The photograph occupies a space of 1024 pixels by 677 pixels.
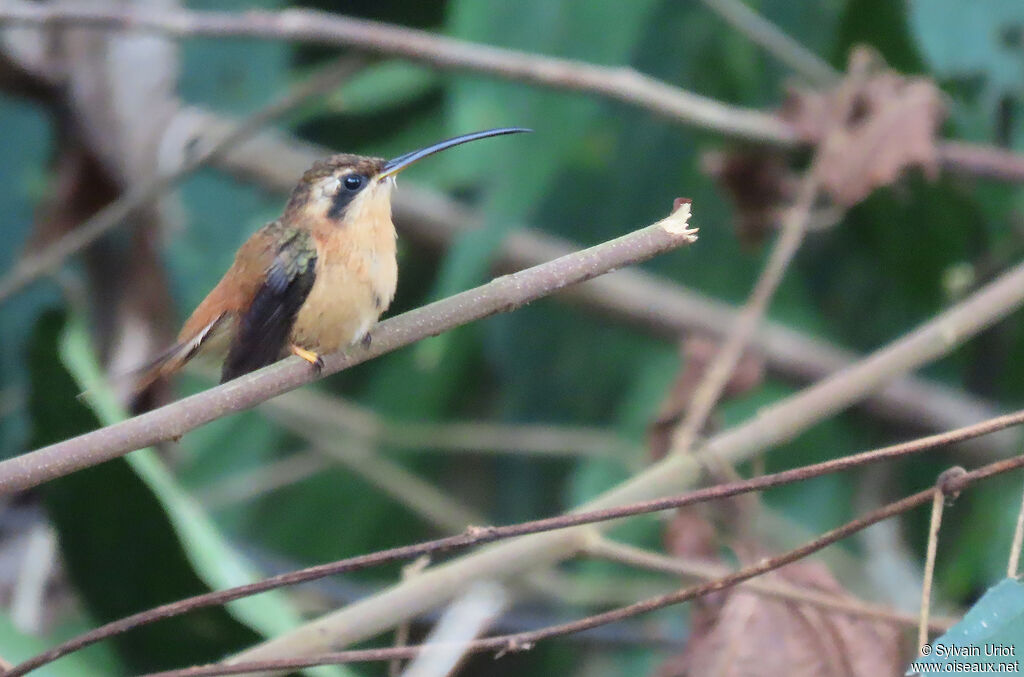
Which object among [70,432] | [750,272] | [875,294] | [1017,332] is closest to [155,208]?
[70,432]

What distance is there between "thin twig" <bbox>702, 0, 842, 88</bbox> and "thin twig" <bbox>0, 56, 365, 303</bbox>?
3.25 feet

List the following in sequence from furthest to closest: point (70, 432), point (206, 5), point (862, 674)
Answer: point (206, 5), point (70, 432), point (862, 674)

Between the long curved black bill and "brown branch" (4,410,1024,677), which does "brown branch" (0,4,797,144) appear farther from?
"brown branch" (4,410,1024,677)

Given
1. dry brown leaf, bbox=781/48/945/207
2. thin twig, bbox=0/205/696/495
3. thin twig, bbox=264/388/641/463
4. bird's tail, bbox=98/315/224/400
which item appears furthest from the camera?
thin twig, bbox=264/388/641/463

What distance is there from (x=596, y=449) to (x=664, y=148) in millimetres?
985

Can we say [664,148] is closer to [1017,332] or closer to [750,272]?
[750,272]

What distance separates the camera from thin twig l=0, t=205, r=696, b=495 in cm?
132

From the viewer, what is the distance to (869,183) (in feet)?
9.33

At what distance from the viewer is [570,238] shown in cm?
401

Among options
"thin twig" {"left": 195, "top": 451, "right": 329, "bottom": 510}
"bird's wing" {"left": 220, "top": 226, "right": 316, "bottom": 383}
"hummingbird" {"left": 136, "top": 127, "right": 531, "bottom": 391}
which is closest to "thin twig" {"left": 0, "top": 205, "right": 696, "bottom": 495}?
"hummingbird" {"left": 136, "top": 127, "right": 531, "bottom": 391}

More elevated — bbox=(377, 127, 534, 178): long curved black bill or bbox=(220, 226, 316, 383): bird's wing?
bbox=(377, 127, 534, 178): long curved black bill

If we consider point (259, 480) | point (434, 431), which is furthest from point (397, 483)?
point (259, 480)

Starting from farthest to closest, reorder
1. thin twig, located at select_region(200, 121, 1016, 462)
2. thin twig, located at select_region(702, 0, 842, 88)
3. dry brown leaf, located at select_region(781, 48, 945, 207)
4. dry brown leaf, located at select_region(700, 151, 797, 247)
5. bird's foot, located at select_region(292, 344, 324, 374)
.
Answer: thin twig, located at select_region(200, 121, 1016, 462) → dry brown leaf, located at select_region(700, 151, 797, 247) → thin twig, located at select_region(702, 0, 842, 88) → dry brown leaf, located at select_region(781, 48, 945, 207) → bird's foot, located at select_region(292, 344, 324, 374)

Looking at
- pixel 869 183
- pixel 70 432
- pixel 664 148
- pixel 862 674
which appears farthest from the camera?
pixel 664 148
